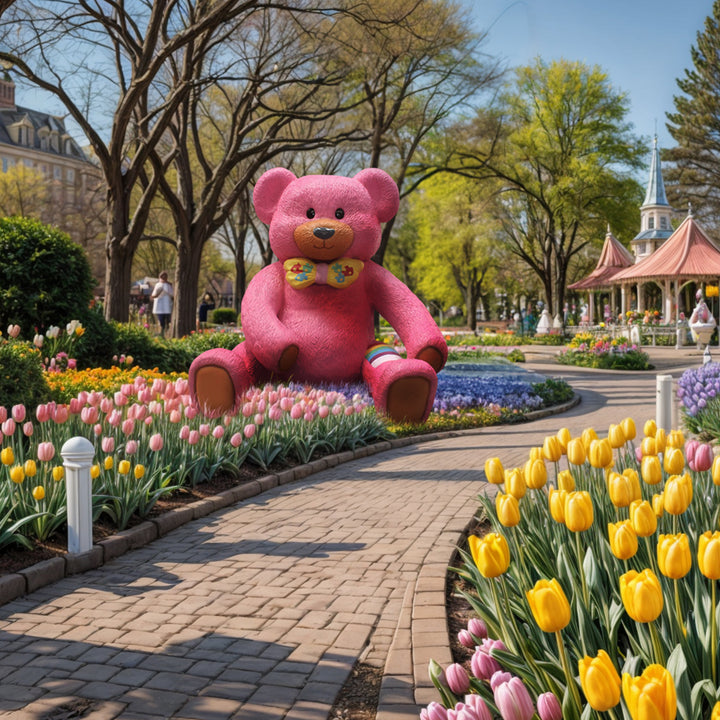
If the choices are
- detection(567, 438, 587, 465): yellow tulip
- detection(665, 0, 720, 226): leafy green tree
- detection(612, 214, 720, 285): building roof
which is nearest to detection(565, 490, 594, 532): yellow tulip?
detection(567, 438, 587, 465): yellow tulip

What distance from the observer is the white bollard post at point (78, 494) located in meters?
4.54

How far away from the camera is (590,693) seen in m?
1.46

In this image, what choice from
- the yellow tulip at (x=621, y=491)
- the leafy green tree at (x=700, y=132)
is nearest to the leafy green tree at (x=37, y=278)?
the yellow tulip at (x=621, y=491)

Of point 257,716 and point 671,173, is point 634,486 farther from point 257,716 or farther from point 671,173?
point 671,173

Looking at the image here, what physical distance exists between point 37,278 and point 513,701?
1206 centimetres

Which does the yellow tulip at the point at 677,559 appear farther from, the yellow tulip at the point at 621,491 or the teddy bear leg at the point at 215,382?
the teddy bear leg at the point at 215,382

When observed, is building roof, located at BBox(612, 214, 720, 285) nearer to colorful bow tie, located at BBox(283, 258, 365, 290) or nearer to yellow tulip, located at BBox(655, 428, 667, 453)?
colorful bow tie, located at BBox(283, 258, 365, 290)

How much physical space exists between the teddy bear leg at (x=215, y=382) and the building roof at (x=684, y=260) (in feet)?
96.2

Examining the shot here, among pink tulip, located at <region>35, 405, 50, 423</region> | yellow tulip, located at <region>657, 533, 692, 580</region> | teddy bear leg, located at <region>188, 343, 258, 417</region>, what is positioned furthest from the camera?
teddy bear leg, located at <region>188, 343, 258, 417</region>

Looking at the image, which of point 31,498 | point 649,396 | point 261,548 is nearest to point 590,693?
point 261,548

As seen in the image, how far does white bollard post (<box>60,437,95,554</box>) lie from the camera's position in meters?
4.54

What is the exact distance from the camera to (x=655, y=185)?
41.3 m

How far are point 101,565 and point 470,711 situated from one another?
343 centimetres

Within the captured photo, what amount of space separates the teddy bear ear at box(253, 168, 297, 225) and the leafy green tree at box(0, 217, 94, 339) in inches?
162
